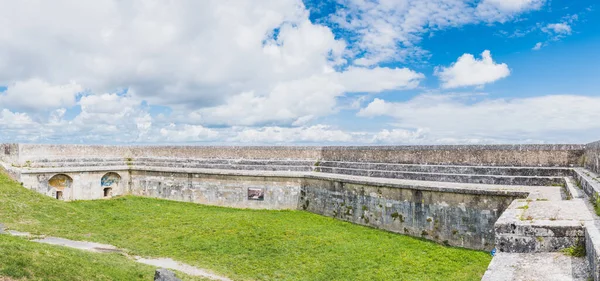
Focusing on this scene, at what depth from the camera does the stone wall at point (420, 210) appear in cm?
1279

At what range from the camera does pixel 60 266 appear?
27.6ft

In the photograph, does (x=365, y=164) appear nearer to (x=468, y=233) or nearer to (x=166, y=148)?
(x=468, y=233)

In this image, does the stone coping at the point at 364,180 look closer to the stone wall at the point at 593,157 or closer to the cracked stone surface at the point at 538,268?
the stone wall at the point at 593,157

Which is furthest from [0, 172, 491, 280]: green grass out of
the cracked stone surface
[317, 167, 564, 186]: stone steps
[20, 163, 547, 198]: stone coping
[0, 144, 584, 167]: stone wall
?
the cracked stone surface

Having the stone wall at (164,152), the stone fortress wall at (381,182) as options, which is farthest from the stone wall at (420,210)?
the stone wall at (164,152)

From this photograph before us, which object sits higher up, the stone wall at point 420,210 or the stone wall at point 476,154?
the stone wall at point 476,154

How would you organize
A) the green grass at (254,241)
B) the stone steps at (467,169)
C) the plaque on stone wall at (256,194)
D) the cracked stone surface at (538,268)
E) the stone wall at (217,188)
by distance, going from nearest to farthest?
the cracked stone surface at (538,268)
the green grass at (254,241)
the stone steps at (467,169)
the stone wall at (217,188)
the plaque on stone wall at (256,194)

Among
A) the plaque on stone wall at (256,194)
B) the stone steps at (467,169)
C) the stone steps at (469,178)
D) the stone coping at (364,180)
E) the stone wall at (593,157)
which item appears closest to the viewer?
the stone wall at (593,157)

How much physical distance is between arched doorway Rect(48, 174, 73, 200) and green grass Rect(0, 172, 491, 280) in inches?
105

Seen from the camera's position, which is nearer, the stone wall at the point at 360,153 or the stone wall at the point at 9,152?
the stone wall at the point at 360,153

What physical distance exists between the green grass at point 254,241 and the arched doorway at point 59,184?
2667mm

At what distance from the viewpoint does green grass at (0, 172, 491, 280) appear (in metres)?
11.6

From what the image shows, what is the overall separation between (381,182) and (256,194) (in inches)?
323

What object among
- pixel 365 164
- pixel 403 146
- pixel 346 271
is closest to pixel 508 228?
pixel 346 271
